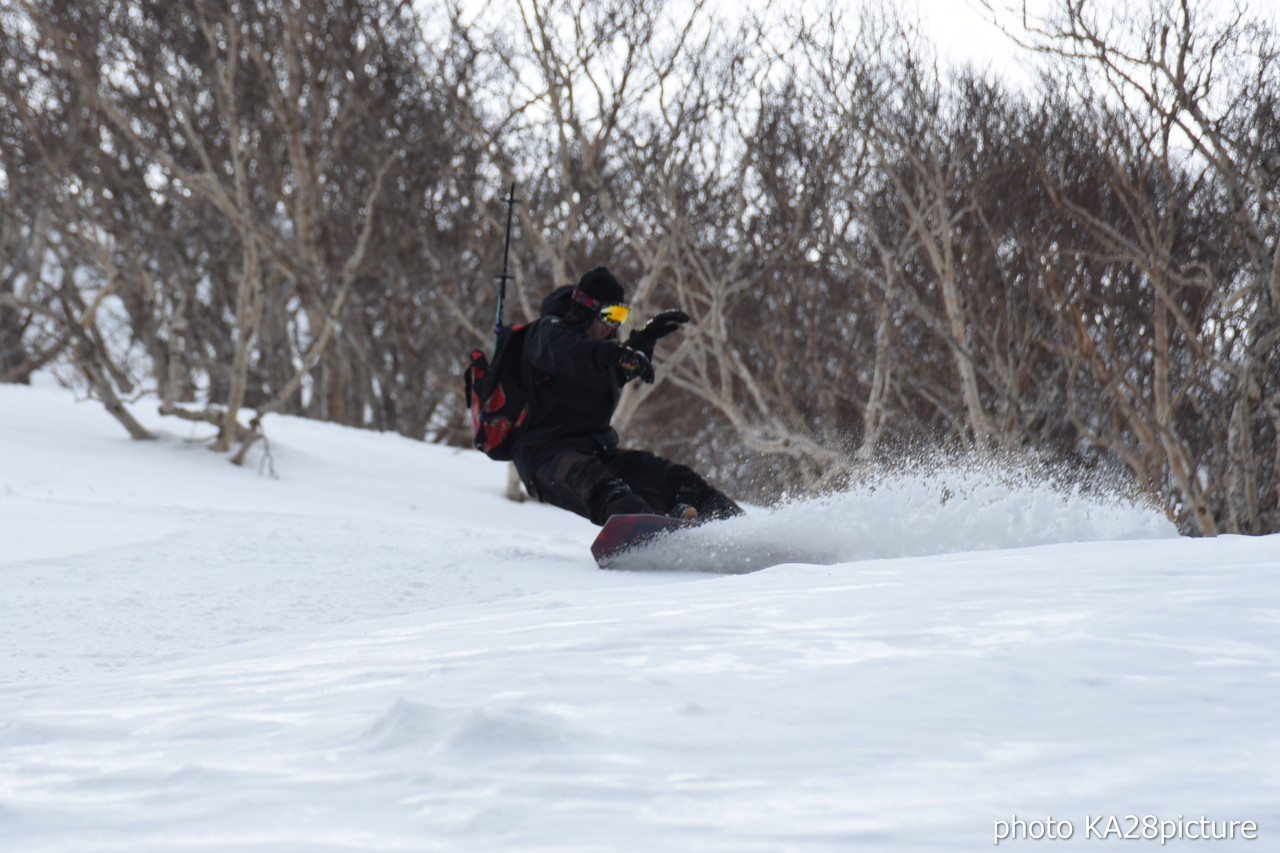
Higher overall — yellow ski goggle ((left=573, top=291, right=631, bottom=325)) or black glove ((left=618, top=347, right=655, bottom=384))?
yellow ski goggle ((left=573, top=291, right=631, bottom=325))

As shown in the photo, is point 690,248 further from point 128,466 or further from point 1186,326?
point 128,466

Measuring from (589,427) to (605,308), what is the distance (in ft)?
1.87

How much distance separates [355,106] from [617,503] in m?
11.9

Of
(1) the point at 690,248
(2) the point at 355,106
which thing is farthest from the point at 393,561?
(2) the point at 355,106

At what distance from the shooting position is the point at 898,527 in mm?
5082

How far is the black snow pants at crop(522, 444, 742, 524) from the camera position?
541 centimetres

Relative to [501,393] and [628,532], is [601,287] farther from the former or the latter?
[628,532]

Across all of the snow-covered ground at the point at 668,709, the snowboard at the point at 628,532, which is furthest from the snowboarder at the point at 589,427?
the snow-covered ground at the point at 668,709

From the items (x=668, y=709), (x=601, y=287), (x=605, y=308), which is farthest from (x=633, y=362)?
(x=668, y=709)

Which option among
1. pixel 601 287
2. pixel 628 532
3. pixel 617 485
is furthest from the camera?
pixel 601 287

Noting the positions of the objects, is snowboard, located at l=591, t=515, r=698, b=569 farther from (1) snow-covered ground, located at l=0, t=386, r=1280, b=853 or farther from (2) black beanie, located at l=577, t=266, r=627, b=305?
(2) black beanie, located at l=577, t=266, r=627, b=305

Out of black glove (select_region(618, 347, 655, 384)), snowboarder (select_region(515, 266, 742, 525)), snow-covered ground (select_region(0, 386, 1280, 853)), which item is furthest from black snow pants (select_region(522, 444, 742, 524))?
snow-covered ground (select_region(0, 386, 1280, 853))

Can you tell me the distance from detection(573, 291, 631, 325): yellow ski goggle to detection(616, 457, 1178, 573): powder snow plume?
3.85 feet

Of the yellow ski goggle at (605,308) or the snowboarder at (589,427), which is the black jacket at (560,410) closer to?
the snowboarder at (589,427)
